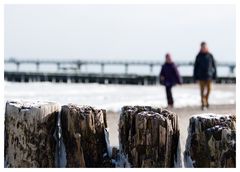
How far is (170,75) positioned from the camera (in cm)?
1210

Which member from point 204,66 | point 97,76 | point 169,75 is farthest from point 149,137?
point 97,76

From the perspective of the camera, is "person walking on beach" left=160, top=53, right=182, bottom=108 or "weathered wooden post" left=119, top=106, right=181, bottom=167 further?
"person walking on beach" left=160, top=53, right=182, bottom=108

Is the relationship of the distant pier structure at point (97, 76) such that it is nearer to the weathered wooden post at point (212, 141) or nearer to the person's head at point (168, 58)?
the person's head at point (168, 58)

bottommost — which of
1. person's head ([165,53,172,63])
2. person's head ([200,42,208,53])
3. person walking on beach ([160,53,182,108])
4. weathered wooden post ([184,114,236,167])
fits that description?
weathered wooden post ([184,114,236,167])

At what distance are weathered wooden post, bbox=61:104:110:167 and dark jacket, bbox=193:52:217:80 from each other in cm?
777

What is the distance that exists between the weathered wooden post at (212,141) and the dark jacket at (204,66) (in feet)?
25.5

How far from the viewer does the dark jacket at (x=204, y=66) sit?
11.1 metres

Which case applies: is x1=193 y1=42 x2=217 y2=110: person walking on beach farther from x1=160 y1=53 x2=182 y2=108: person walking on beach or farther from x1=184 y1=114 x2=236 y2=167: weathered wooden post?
x1=184 y1=114 x2=236 y2=167: weathered wooden post

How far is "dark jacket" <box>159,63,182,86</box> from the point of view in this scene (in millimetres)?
12008

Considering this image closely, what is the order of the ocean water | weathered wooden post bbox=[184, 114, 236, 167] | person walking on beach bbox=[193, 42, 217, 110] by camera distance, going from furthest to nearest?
the ocean water < person walking on beach bbox=[193, 42, 217, 110] < weathered wooden post bbox=[184, 114, 236, 167]

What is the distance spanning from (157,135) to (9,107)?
3.45ft

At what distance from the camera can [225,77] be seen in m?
36.7

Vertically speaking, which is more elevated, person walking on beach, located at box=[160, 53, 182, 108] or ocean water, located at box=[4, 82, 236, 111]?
person walking on beach, located at box=[160, 53, 182, 108]

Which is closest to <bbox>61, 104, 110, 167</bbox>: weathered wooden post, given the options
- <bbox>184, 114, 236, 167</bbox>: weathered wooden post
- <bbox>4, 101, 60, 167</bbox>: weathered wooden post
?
<bbox>4, 101, 60, 167</bbox>: weathered wooden post
